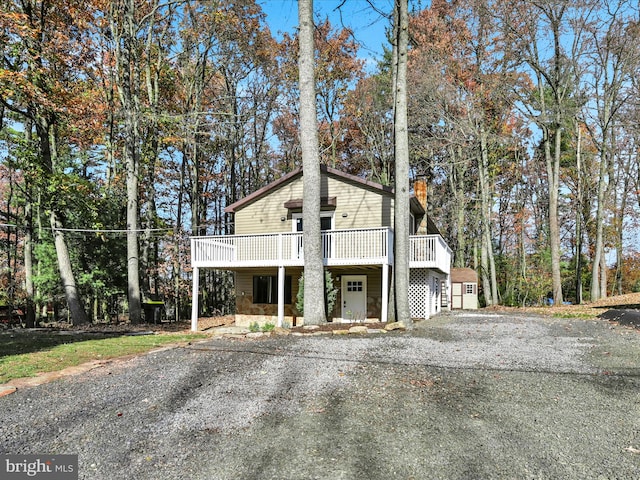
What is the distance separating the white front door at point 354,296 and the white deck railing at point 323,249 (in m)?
2.16

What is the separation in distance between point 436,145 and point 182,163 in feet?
47.8

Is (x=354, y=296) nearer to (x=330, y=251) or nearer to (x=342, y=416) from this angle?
(x=330, y=251)

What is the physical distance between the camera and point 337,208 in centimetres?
1524

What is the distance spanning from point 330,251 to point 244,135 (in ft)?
52.8

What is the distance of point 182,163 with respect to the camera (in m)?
23.5

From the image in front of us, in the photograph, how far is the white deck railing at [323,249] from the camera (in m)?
12.8

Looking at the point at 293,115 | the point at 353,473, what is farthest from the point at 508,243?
the point at 353,473

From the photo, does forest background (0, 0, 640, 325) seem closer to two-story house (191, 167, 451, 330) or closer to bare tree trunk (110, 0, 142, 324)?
bare tree trunk (110, 0, 142, 324)

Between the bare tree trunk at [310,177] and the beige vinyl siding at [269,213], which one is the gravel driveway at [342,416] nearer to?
the bare tree trunk at [310,177]

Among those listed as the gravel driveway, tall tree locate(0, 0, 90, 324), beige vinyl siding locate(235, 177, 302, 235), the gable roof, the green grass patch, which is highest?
tall tree locate(0, 0, 90, 324)

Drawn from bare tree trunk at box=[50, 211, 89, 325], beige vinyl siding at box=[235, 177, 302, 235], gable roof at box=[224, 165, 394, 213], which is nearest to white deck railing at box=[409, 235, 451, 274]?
gable roof at box=[224, 165, 394, 213]

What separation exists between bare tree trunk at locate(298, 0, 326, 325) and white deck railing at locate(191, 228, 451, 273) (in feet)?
7.86

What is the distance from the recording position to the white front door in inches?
590

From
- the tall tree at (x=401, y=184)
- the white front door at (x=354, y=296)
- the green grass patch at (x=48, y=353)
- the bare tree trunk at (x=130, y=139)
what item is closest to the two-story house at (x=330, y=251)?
the white front door at (x=354, y=296)
